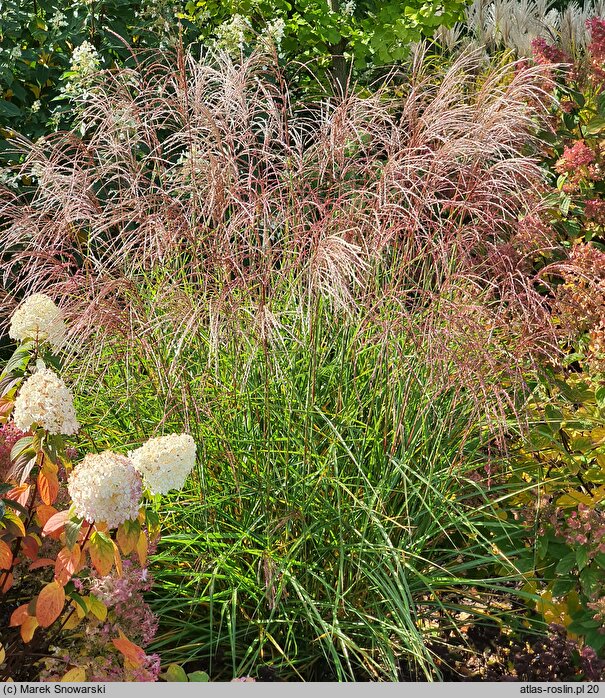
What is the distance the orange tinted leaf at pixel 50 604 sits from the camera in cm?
212

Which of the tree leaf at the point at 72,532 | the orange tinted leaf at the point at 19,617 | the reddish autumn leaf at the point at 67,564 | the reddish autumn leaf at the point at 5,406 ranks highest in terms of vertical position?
the reddish autumn leaf at the point at 5,406

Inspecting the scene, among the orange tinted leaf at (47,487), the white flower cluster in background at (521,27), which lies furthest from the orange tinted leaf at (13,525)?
the white flower cluster in background at (521,27)

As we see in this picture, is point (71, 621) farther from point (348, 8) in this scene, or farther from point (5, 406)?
point (348, 8)

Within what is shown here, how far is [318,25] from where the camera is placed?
19.0 ft

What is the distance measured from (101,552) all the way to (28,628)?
0.98ft

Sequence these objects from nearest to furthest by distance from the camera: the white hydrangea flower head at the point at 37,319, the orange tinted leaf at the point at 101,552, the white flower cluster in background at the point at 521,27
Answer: the orange tinted leaf at the point at 101,552, the white hydrangea flower head at the point at 37,319, the white flower cluster in background at the point at 521,27

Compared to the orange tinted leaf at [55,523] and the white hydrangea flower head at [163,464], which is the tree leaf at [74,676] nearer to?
the orange tinted leaf at [55,523]

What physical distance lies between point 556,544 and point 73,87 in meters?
2.99

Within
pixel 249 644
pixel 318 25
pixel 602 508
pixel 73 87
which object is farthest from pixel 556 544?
pixel 318 25

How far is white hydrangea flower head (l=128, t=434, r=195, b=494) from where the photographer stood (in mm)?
2080

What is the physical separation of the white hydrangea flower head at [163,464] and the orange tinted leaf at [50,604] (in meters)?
0.35

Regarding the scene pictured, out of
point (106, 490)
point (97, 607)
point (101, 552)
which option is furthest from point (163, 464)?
point (97, 607)

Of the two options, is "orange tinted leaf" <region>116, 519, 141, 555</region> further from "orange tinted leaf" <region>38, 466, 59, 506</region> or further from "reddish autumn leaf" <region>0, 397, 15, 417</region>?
"reddish autumn leaf" <region>0, 397, 15, 417</region>

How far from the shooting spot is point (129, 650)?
222cm
